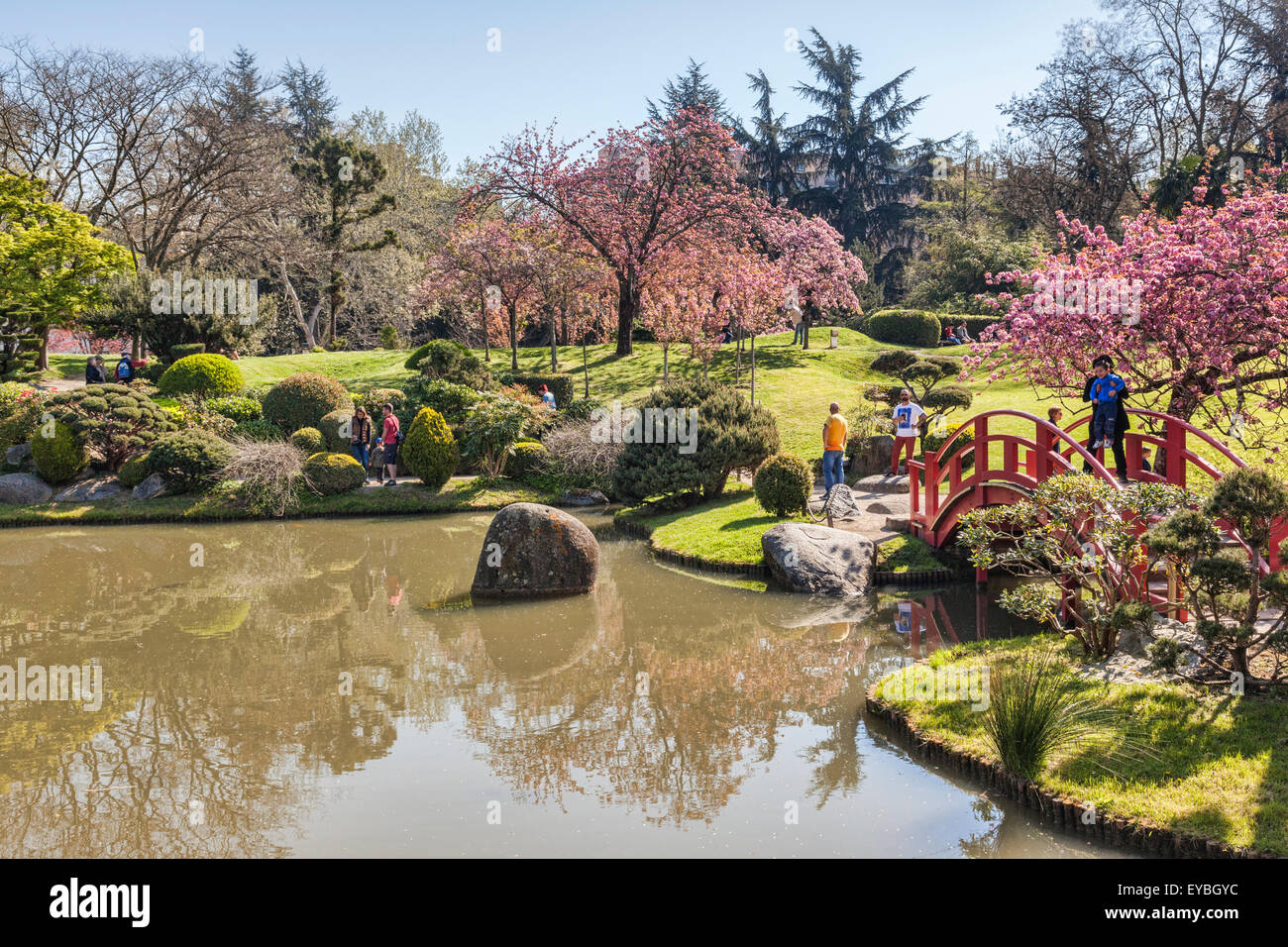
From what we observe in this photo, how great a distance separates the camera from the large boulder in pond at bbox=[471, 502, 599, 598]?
1402 centimetres

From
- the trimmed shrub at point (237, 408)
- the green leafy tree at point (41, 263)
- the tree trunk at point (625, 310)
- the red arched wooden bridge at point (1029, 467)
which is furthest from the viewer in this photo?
the tree trunk at point (625, 310)

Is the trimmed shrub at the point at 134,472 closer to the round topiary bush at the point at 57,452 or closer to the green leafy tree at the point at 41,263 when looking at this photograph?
the round topiary bush at the point at 57,452

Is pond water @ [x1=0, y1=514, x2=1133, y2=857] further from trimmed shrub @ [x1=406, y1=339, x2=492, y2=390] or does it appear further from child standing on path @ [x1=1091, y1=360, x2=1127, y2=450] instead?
trimmed shrub @ [x1=406, y1=339, x2=492, y2=390]

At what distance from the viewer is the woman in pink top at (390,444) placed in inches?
885

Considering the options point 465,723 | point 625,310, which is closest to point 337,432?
point 625,310

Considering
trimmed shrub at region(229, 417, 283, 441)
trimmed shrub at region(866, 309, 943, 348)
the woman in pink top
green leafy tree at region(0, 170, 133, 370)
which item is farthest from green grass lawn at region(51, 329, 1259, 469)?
the woman in pink top

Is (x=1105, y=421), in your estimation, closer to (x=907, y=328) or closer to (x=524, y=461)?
(x=524, y=461)

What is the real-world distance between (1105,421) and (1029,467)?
5.14ft

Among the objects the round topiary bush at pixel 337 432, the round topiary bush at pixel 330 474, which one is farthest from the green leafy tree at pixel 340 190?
the round topiary bush at pixel 330 474

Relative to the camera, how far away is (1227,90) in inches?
1387

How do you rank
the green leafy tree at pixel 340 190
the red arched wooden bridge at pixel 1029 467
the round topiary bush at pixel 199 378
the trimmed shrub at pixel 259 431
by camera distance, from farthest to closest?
the green leafy tree at pixel 340 190 < the round topiary bush at pixel 199 378 < the trimmed shrub at pixel 259 431 < the red arched wooden bridge at pixel 1029 467

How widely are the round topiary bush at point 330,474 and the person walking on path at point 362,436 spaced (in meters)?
0.30
